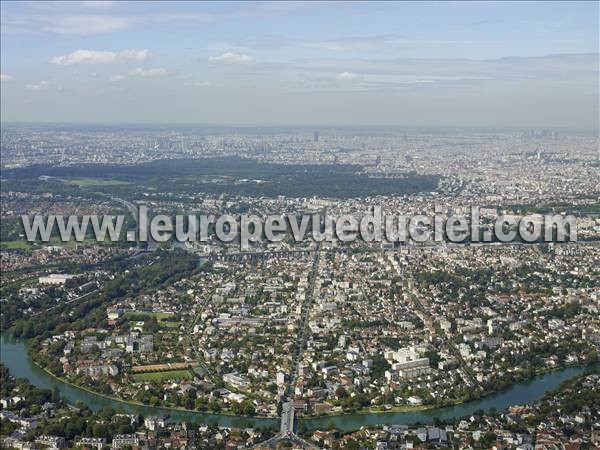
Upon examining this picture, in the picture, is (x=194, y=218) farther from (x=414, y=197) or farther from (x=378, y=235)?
(x=414, y=197)

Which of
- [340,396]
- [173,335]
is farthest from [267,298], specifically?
[340,396]

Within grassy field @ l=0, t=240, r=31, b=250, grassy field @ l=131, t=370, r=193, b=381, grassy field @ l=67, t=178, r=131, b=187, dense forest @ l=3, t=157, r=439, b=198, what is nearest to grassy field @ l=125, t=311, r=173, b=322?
grassy field @ l=131, t=370, r=193, b=381

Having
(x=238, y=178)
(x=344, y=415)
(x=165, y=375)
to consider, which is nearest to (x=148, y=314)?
(x=165, y=375)

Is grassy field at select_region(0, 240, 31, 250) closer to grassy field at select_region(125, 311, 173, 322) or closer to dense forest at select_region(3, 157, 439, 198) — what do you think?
grassy field at select_region(125, 311, 173, 322)

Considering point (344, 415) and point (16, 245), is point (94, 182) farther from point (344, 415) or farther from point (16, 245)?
point (344, 415)

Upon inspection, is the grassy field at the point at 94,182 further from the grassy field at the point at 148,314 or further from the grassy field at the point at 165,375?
the grassy field at the point at 165,375

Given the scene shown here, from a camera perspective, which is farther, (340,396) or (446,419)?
(340,396)

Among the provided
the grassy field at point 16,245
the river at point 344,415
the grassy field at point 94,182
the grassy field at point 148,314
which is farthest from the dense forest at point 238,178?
the river at point 344,415
